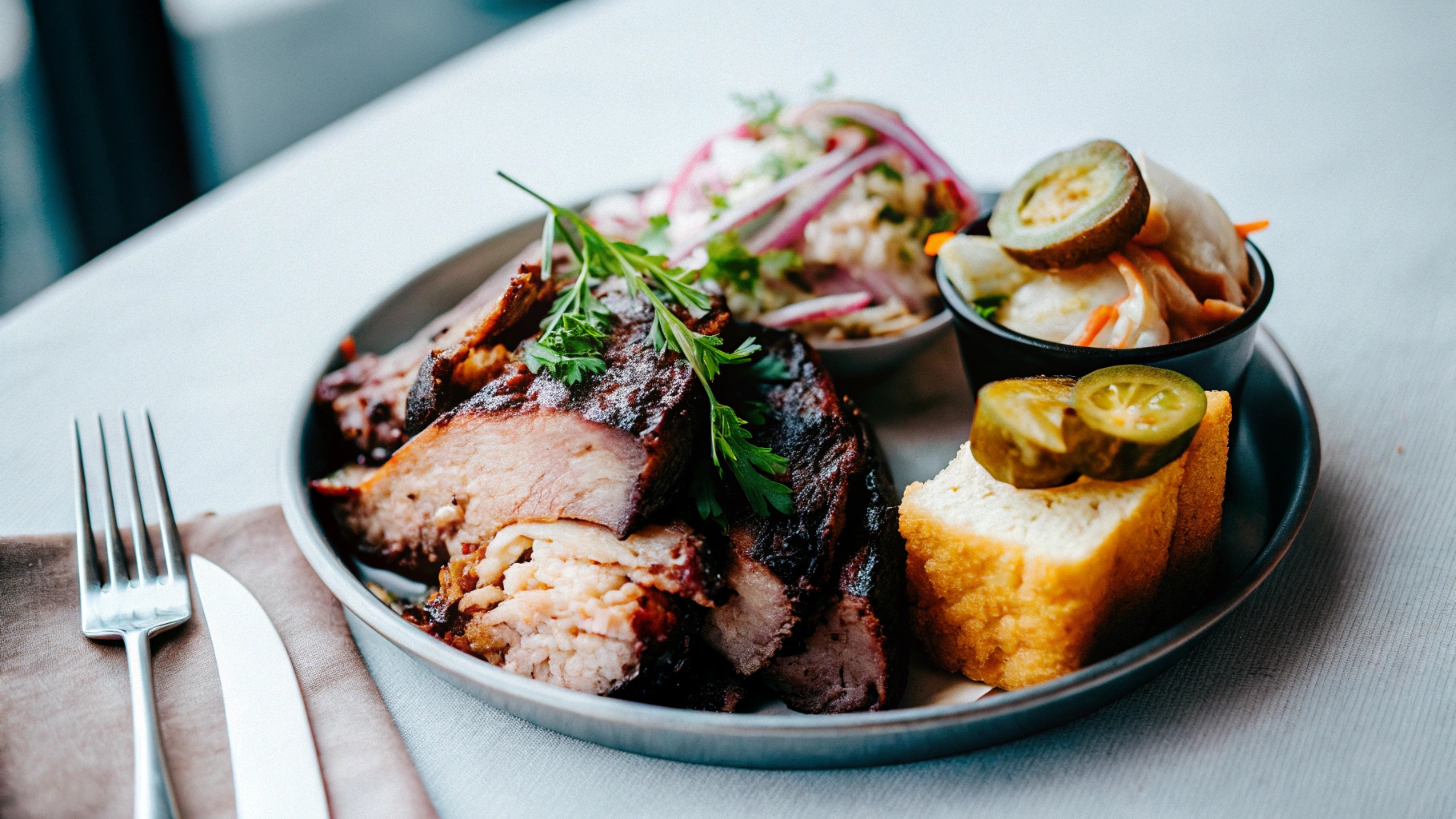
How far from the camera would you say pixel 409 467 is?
2.13 meters

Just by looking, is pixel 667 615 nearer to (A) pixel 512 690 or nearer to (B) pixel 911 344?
(A) pixel 512 690

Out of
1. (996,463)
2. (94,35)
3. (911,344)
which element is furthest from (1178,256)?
(94,35)

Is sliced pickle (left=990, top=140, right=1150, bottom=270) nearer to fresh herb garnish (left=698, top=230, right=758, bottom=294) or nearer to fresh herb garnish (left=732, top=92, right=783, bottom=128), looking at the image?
fresh herb garnish (left=698, top=230, right=758, bottom=294)

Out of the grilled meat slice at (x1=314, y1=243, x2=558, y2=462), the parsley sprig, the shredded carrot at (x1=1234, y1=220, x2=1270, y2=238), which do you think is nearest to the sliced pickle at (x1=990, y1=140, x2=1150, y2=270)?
the shredded carrot at (x1=1234, y1=220, x2=1270, y2=238)

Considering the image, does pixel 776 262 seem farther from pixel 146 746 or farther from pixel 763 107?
pixel 146 746

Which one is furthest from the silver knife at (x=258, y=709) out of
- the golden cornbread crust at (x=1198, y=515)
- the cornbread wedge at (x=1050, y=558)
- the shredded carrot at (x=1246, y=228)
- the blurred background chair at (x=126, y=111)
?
the blurred background chair at (x=126, y=111)

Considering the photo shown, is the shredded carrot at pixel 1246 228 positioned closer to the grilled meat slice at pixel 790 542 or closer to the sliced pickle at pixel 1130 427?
the sliced pickle at pixel 1130 427

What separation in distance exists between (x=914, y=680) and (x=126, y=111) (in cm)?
544

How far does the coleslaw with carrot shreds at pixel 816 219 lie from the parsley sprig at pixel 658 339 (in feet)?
1.88

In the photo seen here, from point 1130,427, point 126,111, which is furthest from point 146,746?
point 126,111

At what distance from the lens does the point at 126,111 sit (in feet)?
17.5

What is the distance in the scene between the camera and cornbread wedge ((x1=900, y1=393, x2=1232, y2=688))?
1758mm

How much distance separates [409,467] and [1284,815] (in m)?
1.80

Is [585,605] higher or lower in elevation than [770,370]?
lower
